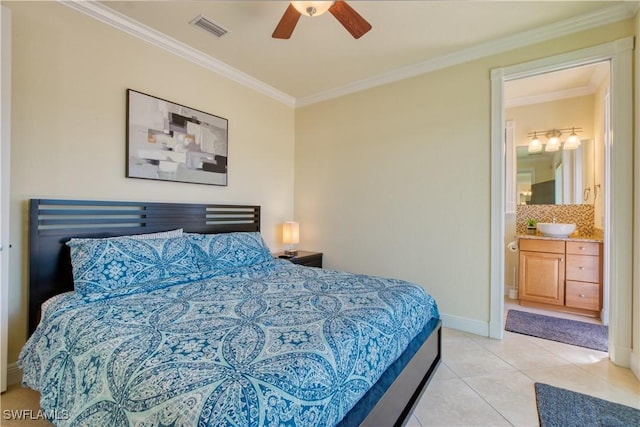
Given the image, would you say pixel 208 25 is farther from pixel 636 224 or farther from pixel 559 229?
pixel 559 229

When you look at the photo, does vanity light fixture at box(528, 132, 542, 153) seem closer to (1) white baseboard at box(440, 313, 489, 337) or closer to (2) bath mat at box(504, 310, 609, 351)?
(2) bath mat at box(504, 310, 609, 351)

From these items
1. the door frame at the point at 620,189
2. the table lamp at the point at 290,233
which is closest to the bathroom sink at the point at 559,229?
the door frame at the point at 620,189

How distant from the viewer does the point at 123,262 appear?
6.58 ft

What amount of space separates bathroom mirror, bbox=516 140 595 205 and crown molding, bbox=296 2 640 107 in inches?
80.2

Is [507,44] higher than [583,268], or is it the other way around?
[507,44]

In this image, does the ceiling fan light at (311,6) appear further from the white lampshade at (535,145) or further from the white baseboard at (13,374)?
the white lampshade at (535,145)

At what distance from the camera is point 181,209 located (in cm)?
291

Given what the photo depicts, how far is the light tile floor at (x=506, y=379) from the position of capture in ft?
5.79

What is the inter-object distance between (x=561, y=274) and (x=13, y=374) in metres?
5.45

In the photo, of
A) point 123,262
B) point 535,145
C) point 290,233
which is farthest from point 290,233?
point 535,145

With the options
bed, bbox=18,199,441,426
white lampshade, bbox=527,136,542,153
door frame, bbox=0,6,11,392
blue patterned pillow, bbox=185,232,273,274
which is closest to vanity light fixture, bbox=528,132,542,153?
white lampshade, bbox=527,136,542,153

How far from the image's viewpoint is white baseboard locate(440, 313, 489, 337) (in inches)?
114

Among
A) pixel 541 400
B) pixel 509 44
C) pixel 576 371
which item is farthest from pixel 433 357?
pixel 509 44

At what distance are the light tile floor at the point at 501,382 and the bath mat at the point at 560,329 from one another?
0.16 metres
